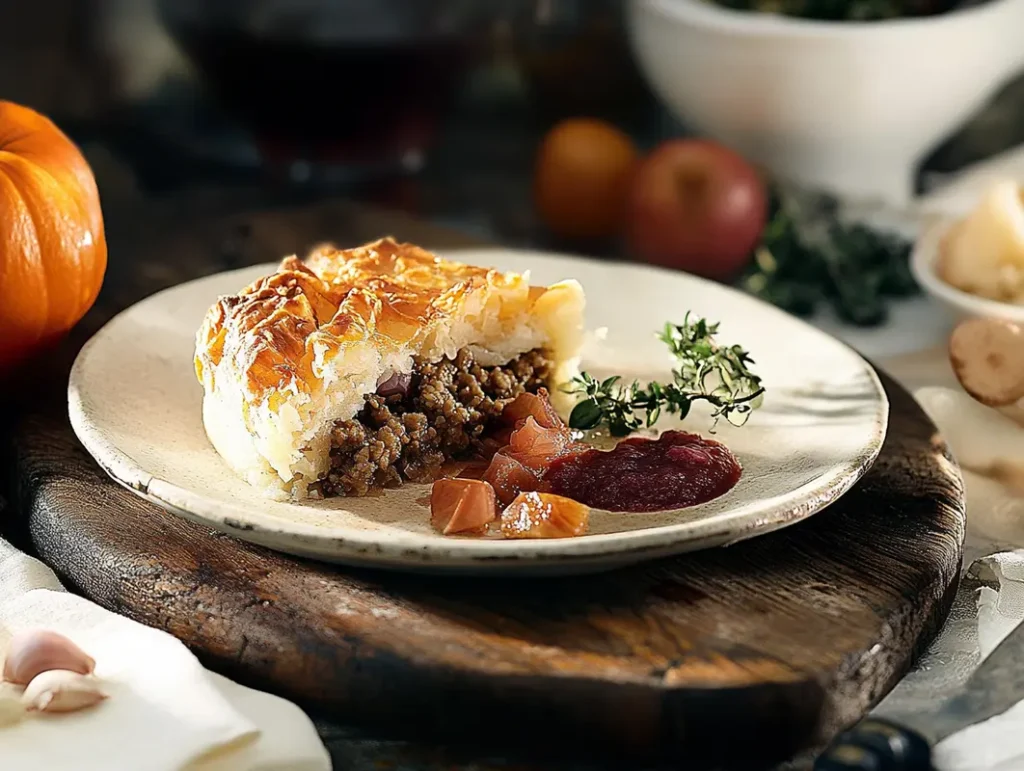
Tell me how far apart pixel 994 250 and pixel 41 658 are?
Answer: 11.6 ft

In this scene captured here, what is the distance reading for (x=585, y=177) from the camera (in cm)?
641

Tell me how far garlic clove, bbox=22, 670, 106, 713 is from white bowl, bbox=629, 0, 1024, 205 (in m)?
4.14

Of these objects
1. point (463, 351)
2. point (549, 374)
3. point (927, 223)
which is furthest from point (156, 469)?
point (927, 223)

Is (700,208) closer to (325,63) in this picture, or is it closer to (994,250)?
(994,250)

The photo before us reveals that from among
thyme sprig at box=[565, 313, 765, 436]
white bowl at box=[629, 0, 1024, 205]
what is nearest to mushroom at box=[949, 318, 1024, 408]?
thyme sprig at box=[565, 313, 765, 436]

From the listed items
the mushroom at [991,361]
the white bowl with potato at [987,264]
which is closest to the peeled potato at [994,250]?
the white bowl with potato at [987,264]

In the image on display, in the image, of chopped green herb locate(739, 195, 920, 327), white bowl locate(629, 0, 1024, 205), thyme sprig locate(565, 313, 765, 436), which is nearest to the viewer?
thyme sprig locate(565, 313, 765, 436)

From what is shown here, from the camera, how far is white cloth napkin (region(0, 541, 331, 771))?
265 cm

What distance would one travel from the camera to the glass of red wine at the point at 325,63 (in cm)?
619

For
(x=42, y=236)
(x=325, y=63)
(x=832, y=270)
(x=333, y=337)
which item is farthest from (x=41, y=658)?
(x=325, y=63)

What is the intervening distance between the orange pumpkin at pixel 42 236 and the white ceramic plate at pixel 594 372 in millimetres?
161

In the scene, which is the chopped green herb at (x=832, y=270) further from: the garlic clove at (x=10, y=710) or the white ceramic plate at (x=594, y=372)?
the garlic clove at (x=10, y=710)

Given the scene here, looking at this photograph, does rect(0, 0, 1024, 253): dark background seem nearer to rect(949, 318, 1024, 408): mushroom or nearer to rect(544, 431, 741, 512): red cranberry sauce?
rect(949, 318, 1024, 408): mushroom

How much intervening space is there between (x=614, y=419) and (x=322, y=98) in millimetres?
3096
